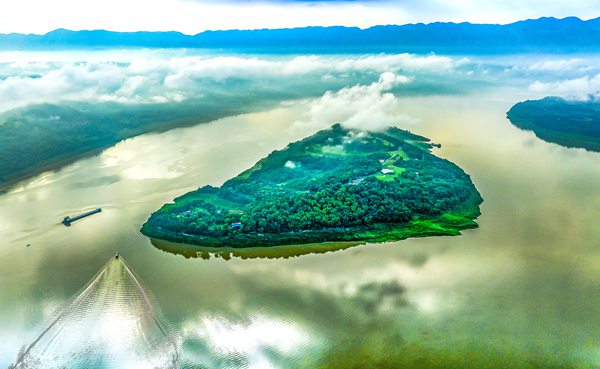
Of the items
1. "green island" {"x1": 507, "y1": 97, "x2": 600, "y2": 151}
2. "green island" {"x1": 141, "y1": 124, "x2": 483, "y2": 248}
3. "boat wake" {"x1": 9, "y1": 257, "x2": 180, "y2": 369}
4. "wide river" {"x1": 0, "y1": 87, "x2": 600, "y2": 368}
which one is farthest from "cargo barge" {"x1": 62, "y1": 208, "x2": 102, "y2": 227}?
"green island" {"x1": 507, "y1": 97, "x2": 600, "y2": 151}

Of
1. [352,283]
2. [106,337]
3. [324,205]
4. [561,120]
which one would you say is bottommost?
[352,283]

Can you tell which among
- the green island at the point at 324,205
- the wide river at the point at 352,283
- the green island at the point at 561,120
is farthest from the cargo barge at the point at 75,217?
the green island at the point at 561,120

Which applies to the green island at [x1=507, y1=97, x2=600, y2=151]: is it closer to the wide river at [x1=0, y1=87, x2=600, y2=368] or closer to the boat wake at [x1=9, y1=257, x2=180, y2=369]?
the wide river at [x1=0, y1=87, x2=600, y2=368]

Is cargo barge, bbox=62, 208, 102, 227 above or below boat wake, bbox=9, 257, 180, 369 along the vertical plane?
below

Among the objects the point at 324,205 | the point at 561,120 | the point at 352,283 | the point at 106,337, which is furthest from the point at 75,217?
the point at 561,120

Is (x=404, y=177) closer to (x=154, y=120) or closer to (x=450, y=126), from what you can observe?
(x=450, y=126)

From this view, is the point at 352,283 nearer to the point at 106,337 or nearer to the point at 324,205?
the point at 324,205

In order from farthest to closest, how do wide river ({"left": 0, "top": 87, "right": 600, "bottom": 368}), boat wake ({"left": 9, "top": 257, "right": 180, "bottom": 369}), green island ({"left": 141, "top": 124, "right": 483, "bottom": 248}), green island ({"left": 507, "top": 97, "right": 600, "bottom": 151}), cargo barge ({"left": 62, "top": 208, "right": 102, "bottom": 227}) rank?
green island ({"left": 507, "top": 97, "right": 600, "bottom": 151}) < cargo barge ({"left": 62, "top": 208, "right": 102, "bottom": 227}) < green island ({"left": 141, "top": 124, "right": 483, "bottom": 248}) < wide river ({"left": 0, "top": 87, "right": 600, "bottom": 368}) < boat wake ({"left": 9, "top": 257, "right": 180, "bottom": 369})
